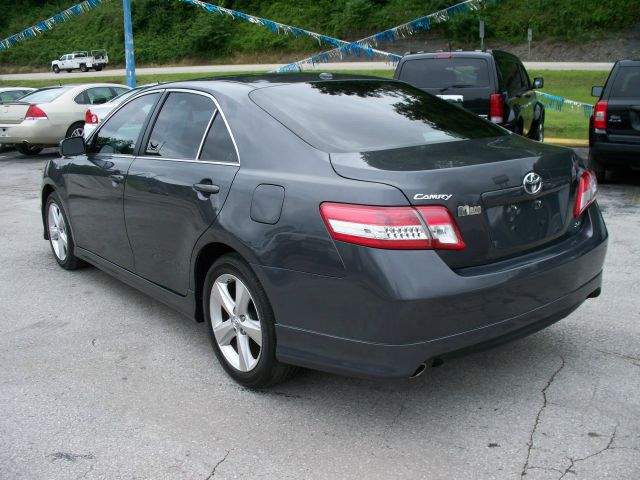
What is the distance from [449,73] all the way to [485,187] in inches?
287

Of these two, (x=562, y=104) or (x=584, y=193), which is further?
(x=562, y=104)

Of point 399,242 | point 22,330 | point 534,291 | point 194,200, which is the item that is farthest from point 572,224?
point 22,330

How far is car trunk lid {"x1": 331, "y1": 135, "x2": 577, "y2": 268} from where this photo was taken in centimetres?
312

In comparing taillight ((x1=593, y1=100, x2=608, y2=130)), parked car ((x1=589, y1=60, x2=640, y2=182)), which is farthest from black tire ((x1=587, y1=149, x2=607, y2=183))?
taillight ((x1=593, y1=100, x2=608, y2=130))

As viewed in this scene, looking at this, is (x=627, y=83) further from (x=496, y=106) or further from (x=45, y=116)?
(x=45, y=116)

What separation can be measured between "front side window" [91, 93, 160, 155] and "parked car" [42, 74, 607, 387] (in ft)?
0.51

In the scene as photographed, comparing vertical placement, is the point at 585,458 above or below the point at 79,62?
above

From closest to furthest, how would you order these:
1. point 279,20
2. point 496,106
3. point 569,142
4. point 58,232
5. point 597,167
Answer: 1. point 58,232
2. point 597,167
3. point 496,106
4. point 569,142
5. point 279,20

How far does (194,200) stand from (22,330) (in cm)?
182

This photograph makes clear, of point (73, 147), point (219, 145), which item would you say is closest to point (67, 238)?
point (73, 147)

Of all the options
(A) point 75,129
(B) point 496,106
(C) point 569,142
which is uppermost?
(B) point 496,106

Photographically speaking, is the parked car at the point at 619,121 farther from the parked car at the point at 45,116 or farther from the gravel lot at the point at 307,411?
the parked car at the point at 45,116

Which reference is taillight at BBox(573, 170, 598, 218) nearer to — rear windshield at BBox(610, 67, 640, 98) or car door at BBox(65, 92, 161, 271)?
car door at BBox(65, 92, 161, 271)

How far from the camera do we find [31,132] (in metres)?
14.5
